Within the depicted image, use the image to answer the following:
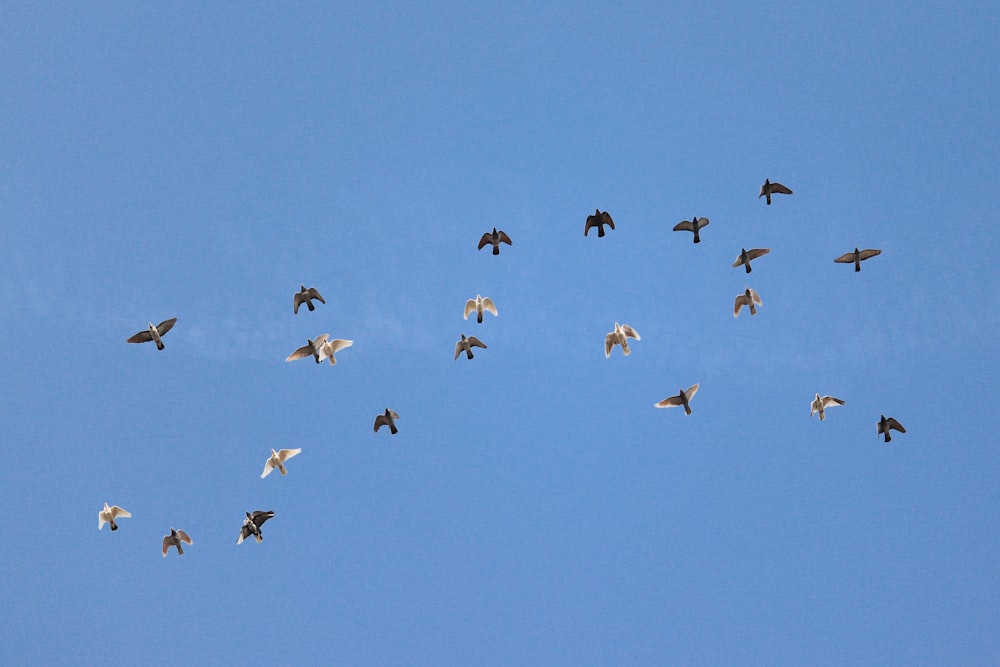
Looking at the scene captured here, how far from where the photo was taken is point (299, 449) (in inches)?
1543

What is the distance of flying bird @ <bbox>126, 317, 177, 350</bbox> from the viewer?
1500 inches

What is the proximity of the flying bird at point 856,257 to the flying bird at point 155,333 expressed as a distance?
26.0m

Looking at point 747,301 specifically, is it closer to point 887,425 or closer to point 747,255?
point 747,255

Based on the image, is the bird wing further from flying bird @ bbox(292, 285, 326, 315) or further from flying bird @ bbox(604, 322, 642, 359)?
flying bird @ bbox(604, 322, 642, 359)

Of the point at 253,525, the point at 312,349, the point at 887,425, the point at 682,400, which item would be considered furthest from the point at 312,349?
the point at 887,425

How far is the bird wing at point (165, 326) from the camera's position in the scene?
126 ft

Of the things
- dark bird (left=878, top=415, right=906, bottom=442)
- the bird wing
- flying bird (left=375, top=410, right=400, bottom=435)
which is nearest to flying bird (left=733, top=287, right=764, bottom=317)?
dark bird (left=878, top=415, right=906, bottom=442)

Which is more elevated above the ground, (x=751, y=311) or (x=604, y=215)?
(x=604, y=215)

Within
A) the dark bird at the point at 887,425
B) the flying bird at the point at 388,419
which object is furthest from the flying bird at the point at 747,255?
the flying bird at the point at 388,419

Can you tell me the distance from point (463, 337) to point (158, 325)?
11.7 metres

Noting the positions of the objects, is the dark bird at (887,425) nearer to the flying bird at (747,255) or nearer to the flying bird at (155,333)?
the flying bird at (747,255)

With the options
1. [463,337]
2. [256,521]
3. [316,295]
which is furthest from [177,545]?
[463,337]

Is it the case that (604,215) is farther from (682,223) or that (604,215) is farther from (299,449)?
(299,449)

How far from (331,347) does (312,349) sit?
843 millimetres
